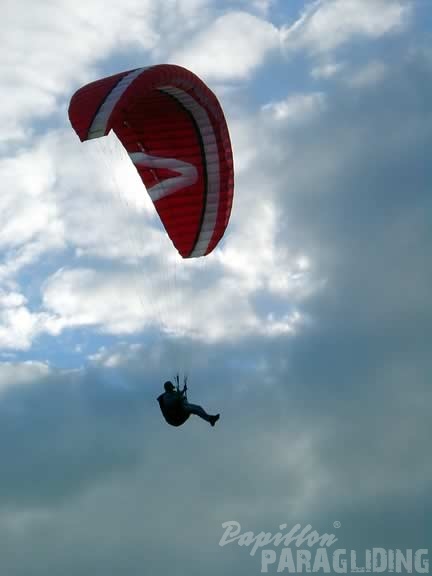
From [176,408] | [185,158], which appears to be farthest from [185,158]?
[176,408]

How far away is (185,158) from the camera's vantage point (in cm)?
3975

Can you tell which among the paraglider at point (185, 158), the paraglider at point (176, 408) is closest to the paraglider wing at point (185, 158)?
the paraglider at point (185, 158)

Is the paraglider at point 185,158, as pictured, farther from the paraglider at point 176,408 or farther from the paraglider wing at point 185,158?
the paraglider at point 176,408

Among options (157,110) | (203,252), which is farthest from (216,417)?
(157,110)

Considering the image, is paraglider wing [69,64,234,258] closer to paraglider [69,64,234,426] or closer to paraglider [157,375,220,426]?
paraglider [69,64,234,426]

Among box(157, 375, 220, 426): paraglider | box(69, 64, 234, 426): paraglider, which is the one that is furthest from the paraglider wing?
box(157, 375, 220, 426): paraglider

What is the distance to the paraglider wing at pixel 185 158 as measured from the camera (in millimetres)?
39125

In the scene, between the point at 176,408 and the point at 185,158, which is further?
the point at 185,158

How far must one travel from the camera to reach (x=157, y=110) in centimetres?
3953

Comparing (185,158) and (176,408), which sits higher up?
(185,158)

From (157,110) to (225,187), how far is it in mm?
2943

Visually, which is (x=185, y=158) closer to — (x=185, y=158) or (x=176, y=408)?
(x=185, y=158)

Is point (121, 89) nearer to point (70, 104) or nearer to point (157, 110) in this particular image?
point (70, 104)

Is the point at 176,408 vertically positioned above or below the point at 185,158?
below
